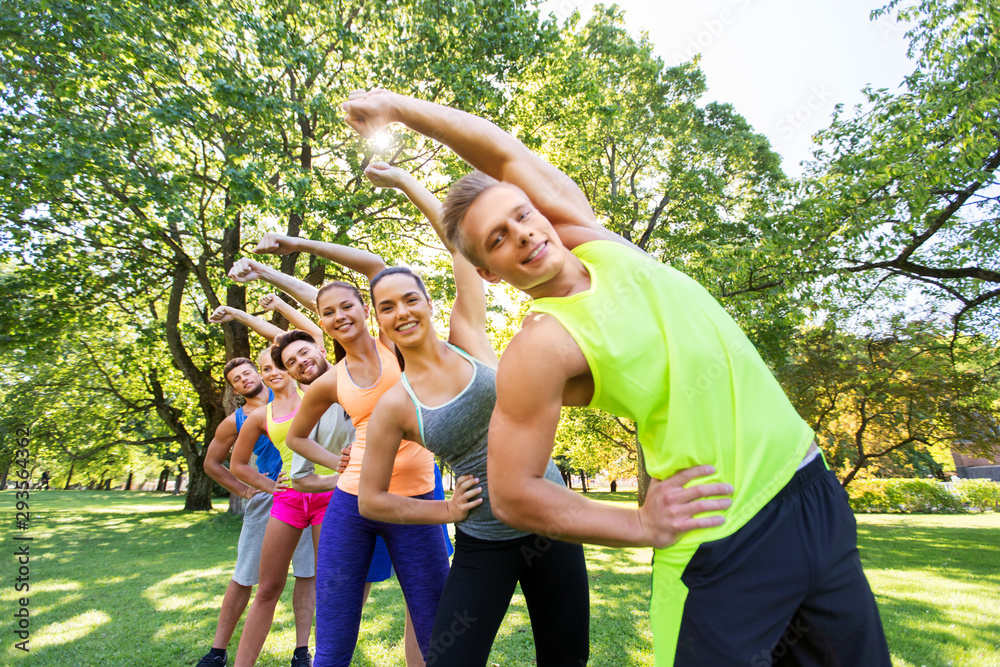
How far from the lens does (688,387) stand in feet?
3.93

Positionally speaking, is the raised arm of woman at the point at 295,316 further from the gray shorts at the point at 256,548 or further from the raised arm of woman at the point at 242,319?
the gray shorts at the point at 256,548

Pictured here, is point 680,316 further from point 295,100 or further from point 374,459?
point 295,100

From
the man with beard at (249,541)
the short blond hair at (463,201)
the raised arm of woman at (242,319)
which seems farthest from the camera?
the raised arm of woman at (242,319)

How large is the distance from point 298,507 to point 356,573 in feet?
4.08

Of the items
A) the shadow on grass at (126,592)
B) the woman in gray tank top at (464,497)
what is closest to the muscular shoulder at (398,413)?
the woman in gray tank top at (464,497)

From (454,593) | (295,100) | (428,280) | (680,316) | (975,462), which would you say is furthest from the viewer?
(975,462)

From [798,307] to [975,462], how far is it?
45865 millimetres

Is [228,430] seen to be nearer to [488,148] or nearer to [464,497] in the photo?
[464,497]

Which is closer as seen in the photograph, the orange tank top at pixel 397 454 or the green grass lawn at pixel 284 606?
the orange tank top at pixel 397 454

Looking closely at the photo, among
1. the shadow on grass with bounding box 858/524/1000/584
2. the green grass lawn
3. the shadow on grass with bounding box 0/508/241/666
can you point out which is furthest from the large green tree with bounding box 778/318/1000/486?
the shadow on grass with bounding box 0/508/241/666

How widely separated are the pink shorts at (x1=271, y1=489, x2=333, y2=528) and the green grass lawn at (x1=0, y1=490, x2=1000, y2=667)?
1397mm

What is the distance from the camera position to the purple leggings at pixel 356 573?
2.68 meters

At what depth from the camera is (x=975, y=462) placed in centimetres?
4291

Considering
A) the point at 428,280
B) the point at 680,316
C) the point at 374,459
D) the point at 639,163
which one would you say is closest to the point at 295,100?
the point at 428,280
